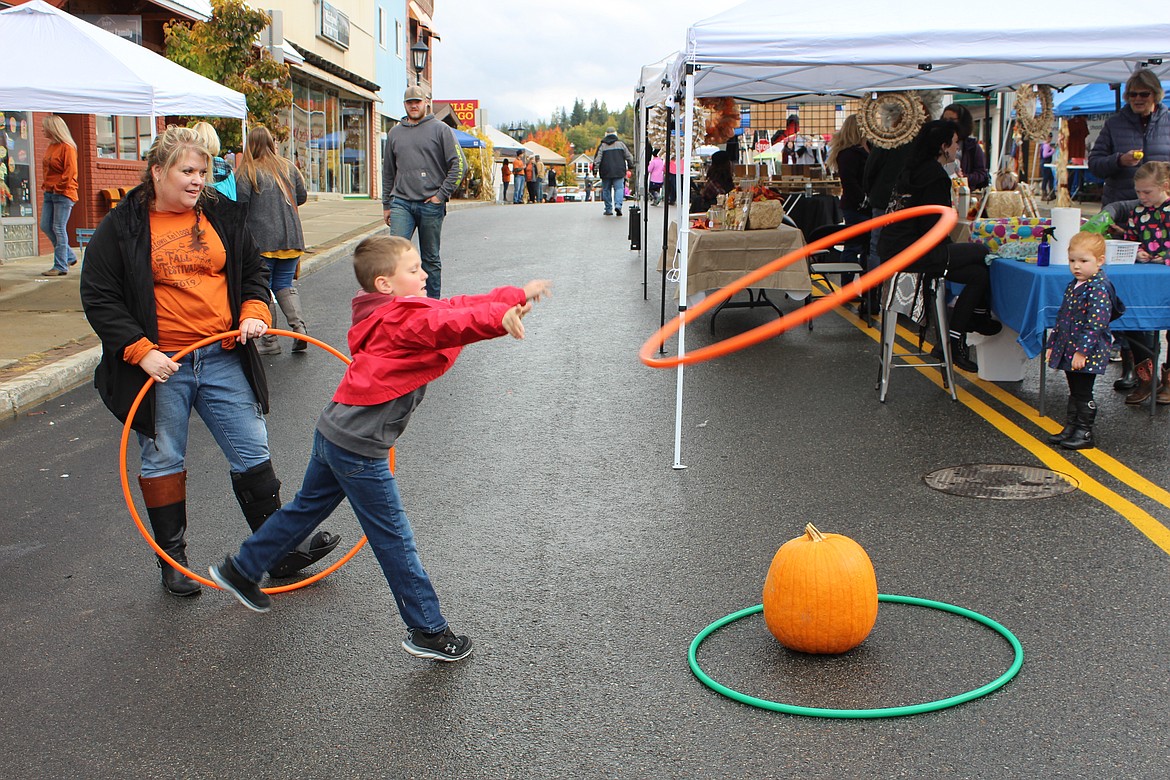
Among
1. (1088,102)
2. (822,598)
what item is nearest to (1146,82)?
(822,598)

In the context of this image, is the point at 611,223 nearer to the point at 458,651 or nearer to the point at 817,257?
the point at 817,257

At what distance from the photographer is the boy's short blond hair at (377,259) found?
3.74 m

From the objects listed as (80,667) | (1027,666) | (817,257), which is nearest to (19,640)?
(80,667)

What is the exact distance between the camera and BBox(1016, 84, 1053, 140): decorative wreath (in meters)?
11.8

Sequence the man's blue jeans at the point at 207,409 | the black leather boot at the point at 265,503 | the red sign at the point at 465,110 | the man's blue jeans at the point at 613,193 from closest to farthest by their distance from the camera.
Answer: the man's blue jeans at the point at 207,409 → the black leather boot at the point at 265,503 → the man's blue jeans at the point at 613,193 → the red sign at the point at 465,110

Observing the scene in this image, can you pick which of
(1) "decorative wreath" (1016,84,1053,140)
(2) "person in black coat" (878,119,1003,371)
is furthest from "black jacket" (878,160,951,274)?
(1) "decorative wreath" (1016,84,1053,140)

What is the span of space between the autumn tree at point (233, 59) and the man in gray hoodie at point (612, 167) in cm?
1078

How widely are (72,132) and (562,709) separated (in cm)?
1717

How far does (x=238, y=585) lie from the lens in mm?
4328

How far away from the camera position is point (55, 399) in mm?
8477

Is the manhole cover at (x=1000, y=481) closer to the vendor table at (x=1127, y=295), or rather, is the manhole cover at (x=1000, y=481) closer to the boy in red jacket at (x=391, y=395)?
the vendor table at (x=1127, y=295)

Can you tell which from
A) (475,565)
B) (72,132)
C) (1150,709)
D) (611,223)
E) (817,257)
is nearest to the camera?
(1150,709)

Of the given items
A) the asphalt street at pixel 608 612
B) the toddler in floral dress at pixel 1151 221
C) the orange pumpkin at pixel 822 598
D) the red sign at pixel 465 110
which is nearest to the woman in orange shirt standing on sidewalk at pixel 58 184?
the asphalt street at pixel 608 612

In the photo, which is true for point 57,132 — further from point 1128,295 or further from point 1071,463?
point 1071,463
